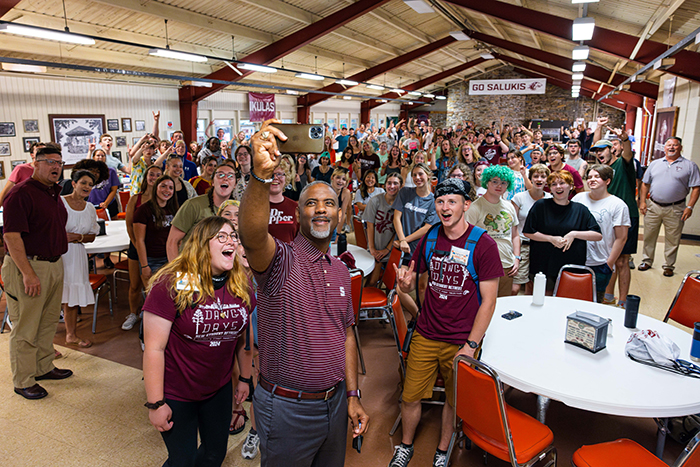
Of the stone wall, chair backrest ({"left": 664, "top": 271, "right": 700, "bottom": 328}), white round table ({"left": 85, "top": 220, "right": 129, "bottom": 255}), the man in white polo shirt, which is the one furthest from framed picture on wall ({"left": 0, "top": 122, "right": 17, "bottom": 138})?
Answer: the stone wall

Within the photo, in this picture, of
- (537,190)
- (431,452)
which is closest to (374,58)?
(537,190)

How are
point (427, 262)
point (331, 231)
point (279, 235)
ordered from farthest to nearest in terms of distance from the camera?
1. point (279, 235)
2. point (427, 262)
3. point (331, 231)

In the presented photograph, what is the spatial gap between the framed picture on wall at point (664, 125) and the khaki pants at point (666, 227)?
329 cm

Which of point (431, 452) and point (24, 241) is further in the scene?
point (24, 241)

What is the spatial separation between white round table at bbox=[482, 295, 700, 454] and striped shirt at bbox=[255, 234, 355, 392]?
1.09 meters

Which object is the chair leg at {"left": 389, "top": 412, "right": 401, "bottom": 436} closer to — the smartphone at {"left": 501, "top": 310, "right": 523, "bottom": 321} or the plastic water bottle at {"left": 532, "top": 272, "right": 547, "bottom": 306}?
the smartphone at {"left": 501, "top": 310, "right": 523, "bottom": 321}

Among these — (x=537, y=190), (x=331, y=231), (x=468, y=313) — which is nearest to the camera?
(x=331, y=231)

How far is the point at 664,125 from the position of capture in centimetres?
932

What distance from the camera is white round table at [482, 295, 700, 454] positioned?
1.99 meters

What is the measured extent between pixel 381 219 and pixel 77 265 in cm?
284

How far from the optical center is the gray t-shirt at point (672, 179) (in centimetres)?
562

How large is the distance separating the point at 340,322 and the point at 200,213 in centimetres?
199

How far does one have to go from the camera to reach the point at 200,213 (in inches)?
129

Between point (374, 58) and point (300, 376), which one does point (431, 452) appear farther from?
point (374, 58)
